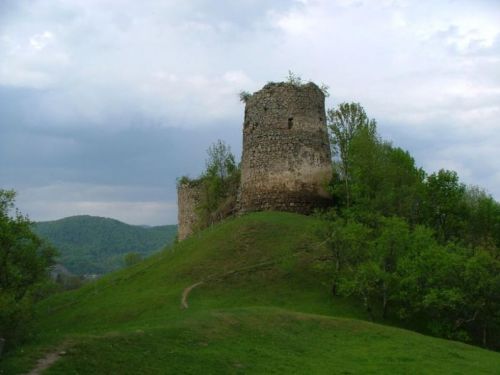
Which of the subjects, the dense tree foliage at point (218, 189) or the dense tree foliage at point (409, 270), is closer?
the dense tree foliage at point (409, 270)

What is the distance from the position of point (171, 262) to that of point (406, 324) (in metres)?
15.1

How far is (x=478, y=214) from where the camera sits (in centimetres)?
4225

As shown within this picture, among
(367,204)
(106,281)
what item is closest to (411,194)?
(367,204)

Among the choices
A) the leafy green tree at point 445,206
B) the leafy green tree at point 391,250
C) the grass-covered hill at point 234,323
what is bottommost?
the grass-covered hill at point 234,323

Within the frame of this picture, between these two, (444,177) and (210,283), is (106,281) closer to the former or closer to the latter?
(210,283)

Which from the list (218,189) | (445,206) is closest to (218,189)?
(218,189)

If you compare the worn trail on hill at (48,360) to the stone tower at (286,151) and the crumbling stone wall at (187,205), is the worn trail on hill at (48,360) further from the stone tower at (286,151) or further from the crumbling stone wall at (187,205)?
the crumbling stone wall at (187,205)

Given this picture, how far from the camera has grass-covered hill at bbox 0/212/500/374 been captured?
1792 centimetres

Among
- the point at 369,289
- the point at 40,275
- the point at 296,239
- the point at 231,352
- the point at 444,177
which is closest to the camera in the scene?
the point at 231,352

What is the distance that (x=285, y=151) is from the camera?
42.9 meters

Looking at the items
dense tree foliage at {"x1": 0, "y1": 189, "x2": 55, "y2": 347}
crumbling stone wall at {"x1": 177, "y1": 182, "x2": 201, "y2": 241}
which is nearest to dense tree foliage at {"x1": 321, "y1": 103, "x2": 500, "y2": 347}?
dense tree foliage at {"x1": 0, "y1": 189, "x2": 55, "y2": 347}

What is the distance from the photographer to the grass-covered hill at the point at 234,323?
58.8ft

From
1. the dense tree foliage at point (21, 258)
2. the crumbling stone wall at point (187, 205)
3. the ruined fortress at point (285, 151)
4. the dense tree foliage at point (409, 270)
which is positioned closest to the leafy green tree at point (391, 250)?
the dense tree foliage at point (409, 270)

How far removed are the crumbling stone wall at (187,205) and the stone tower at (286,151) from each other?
11415 mm
